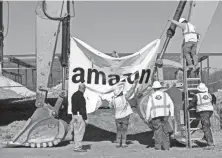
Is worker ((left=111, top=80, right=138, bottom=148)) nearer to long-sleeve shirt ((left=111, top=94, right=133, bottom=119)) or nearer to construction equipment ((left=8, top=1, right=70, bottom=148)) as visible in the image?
long-sleeve shirt ((left=111, top=94, right=133, bottom=119))

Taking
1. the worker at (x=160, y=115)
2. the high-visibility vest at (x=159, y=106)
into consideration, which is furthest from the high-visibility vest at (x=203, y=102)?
the high-visibility vest at (x=159, y=106)

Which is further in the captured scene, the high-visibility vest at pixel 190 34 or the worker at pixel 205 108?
the high-visibility vest at pixel 190 34

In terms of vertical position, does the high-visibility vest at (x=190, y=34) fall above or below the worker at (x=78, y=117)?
above

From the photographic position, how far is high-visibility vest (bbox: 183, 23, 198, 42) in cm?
1068

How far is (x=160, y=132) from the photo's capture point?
9.80m

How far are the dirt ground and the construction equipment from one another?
270 mm

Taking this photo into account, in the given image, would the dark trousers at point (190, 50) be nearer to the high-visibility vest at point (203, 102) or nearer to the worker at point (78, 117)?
the high-visibility vest at point (203, 102)

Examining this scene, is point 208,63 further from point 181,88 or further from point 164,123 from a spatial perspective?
point 164,123

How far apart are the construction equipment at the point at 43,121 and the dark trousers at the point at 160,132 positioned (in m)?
2.59

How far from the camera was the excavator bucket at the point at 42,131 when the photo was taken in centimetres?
1060

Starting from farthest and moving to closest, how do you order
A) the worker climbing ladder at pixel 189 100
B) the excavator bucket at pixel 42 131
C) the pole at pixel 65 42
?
the pole at pixel 65 42
the excavator bucket at pixel 42 131
the worker climbing ladder at pixel 189 100

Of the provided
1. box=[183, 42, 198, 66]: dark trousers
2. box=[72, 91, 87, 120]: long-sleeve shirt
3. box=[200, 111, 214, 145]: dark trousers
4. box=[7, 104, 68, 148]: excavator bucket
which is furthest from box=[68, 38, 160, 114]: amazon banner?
box=[200, 111, 214, 145]: dark trousers

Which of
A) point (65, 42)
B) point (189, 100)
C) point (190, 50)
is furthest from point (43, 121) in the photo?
point (190, 50)

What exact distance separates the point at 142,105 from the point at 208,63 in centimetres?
438
